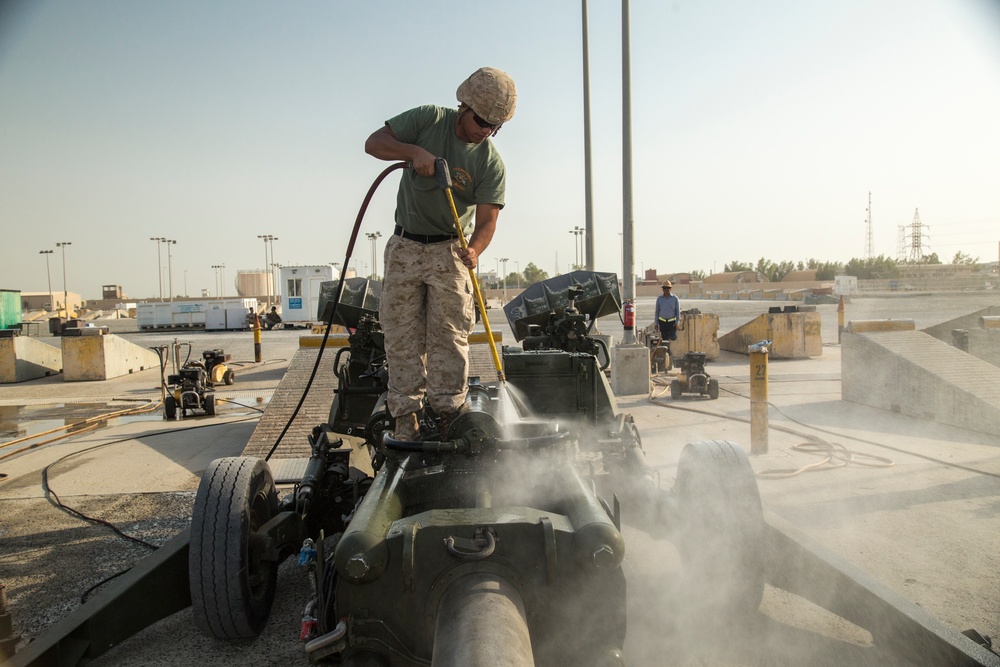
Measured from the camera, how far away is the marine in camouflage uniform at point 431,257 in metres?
3.60

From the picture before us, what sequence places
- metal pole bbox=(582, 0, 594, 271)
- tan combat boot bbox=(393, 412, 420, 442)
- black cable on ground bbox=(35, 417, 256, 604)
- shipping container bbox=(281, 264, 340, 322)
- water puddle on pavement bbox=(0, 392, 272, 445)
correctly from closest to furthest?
1. tan combat boot bbox=(393, 412, 420, 442)
2. black cable on ground bbox=(35, 417, 256, 604)
3. water puddle on pavement bbox=(0, 392, 272, 445)
4. metal pole bbox=(582, 0, 594, 271)
5. shipping container bbox=(281, 264, 340, 322)

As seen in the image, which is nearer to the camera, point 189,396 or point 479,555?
point 479,555

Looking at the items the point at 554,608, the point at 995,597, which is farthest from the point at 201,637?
the point at 995,597

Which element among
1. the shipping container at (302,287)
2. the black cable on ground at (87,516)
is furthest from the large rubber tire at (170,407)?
the shipping container at (302,287)

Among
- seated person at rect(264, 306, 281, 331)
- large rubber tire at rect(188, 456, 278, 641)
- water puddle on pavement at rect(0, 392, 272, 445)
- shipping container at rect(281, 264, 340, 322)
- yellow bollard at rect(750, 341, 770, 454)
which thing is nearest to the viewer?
large rubber tire at rect(188, 456, 278, 641)

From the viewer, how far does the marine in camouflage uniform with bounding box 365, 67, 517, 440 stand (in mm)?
3596

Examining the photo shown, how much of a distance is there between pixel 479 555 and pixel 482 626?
317 mm

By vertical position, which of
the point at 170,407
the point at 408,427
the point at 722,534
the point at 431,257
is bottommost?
the point at 170,407

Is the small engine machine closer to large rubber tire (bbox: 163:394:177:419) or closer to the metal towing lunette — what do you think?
large rubber tire (bbox: 163:394:177:419)

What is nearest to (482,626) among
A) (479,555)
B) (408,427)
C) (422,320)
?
(479,555)

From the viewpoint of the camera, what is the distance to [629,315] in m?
13.2

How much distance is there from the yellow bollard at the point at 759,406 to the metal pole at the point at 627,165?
5625 millimetres

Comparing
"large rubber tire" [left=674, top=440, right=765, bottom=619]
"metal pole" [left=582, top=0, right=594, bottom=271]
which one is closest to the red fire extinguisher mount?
"metal pole" [left=582, top=0, right=594, bottom=271]

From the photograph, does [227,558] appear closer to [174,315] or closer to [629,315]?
[629,315]
